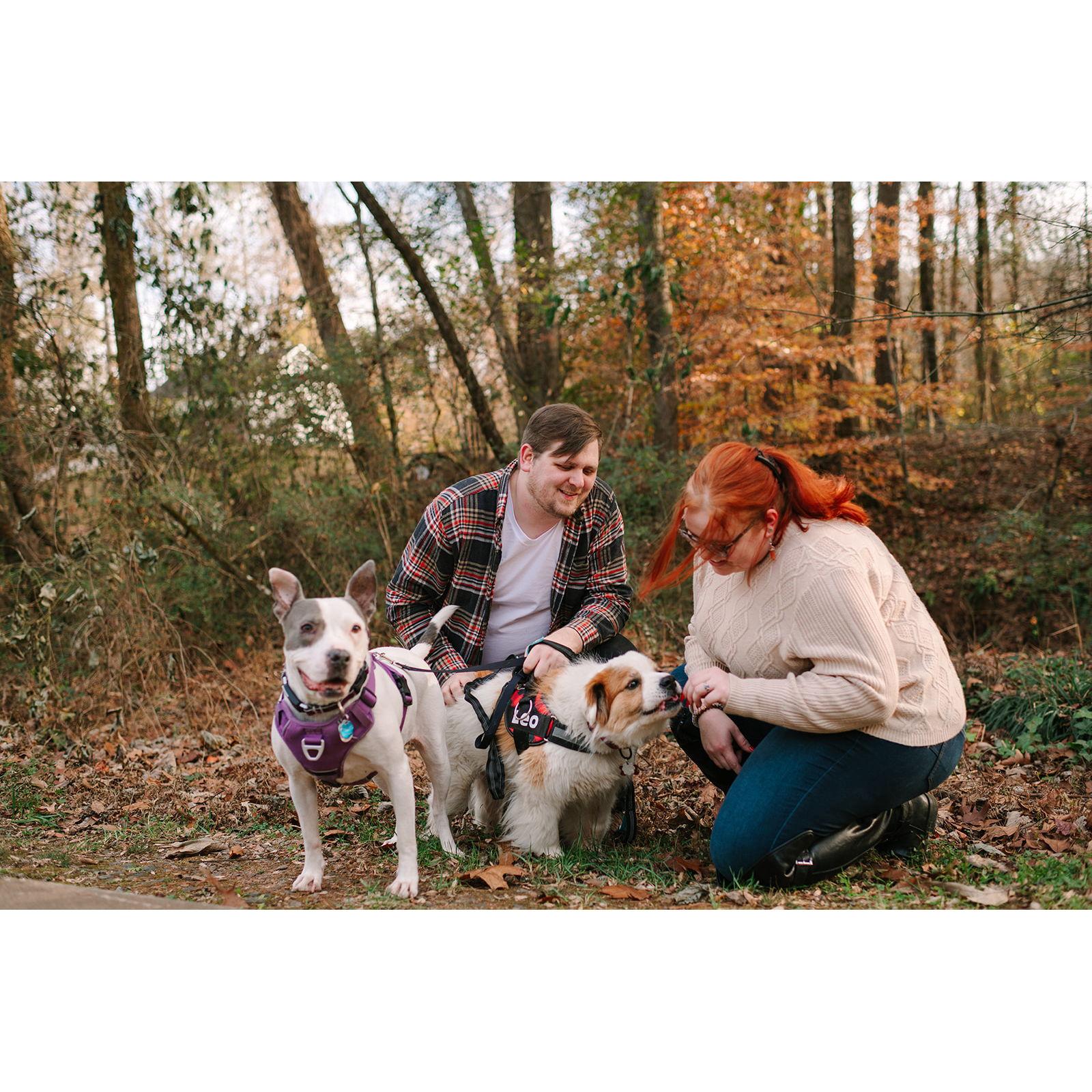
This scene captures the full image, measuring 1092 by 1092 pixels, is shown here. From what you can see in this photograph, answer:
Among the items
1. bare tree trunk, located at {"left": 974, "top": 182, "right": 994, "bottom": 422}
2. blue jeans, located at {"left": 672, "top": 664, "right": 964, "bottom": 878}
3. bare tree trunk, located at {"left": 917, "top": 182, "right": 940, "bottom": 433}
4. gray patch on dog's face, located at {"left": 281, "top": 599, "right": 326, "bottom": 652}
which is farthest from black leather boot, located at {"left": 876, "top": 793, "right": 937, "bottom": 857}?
bare tree trunk, located at {"left": 917, "top": 182, "right": 940, "bottom": 433}

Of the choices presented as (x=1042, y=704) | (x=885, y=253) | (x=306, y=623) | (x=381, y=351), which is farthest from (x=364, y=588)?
(x=885, y=253)

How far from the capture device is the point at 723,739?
3.56 meters

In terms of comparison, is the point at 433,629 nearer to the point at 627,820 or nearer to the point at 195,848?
the point at 627,820

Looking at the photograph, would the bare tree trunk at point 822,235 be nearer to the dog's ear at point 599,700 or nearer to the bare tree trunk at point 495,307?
the bare tree trunk at point 495,307

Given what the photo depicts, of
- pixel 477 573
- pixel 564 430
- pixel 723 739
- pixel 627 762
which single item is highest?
pixel 564 430

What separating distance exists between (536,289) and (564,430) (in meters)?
5.85

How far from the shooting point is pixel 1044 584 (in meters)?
8.12

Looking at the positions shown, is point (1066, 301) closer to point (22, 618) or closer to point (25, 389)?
point (22, 618)

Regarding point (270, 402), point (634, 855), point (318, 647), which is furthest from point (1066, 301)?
point (270, 402)

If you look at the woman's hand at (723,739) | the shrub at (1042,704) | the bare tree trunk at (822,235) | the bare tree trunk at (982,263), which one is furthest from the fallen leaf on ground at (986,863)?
the bare tree trunk at (822,235)

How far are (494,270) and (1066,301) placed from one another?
17.0 feet

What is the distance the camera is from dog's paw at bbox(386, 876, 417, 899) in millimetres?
3164

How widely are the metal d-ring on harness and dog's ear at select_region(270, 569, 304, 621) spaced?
3.56 feet

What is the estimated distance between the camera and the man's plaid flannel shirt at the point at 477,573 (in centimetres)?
406
